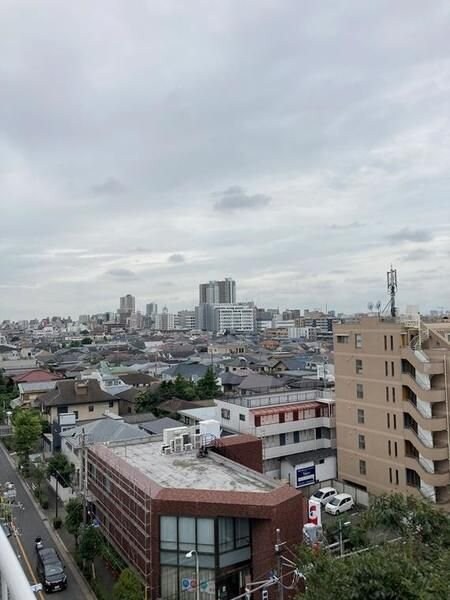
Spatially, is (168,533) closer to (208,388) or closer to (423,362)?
(423,362)

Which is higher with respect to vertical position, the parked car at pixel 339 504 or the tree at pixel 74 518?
the tree at pixel 74 518

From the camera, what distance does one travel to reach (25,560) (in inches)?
588

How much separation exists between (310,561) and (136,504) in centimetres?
569

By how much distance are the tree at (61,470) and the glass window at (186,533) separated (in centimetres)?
980

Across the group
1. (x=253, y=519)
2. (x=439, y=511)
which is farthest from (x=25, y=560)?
(x=439, y=511)

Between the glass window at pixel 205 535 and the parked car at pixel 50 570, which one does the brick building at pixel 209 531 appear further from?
the parked car at pixel 50 570

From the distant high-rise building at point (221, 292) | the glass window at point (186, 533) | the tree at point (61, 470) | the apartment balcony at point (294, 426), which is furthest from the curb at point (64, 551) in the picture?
the distant high-rise building at point (221, 292)

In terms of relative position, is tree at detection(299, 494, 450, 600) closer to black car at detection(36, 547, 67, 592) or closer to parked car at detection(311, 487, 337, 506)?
black car at detection(36, 547, 67, 592)

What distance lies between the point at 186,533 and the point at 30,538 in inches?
297

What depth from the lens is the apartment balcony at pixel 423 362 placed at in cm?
1792

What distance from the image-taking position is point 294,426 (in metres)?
22.8

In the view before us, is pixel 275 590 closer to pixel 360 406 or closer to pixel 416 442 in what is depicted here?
pixel 416 442

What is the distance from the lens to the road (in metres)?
13.2

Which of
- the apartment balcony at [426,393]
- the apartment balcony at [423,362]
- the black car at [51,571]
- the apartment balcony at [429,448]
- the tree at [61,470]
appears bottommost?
the black car at [51,571]
